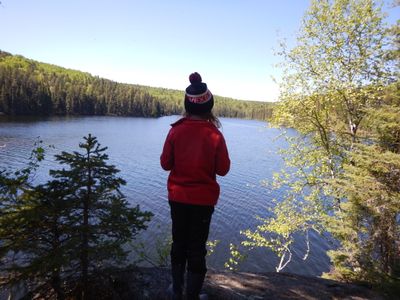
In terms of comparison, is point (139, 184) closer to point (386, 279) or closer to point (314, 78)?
point (314, 78)

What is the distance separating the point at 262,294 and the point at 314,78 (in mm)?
8385

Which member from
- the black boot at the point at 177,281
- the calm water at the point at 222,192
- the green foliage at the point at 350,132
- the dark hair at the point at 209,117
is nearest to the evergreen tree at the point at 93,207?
the black boot at the point at 177,281

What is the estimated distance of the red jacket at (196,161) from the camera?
315 centimetres

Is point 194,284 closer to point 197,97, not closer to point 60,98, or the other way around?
point 197,97

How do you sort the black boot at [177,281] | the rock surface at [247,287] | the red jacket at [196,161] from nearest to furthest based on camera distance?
the red jacket at [196,161], the black boot at [177,281], the rock surface at [247,287]

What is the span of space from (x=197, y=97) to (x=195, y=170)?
2.58ft

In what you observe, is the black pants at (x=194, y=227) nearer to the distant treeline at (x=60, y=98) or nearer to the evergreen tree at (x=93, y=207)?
the evergreen tree at (x=93, y=207)

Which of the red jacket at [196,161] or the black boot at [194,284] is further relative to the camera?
the black boot at [194,284]

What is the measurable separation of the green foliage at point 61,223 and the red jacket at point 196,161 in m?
0.84

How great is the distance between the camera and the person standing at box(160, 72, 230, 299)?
316cm

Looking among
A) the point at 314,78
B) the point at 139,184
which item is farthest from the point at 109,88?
the point at 314,78

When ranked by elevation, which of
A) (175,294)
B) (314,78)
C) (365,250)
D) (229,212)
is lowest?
(229,212)

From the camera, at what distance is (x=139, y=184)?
1054 inches

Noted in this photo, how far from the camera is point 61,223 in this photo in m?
3.57
